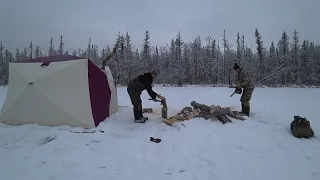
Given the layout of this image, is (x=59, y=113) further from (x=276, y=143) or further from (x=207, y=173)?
(x=276, y=143)

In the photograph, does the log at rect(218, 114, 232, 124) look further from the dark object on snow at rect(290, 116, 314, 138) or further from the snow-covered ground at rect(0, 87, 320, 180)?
the dark object on snow at rect(290, 116, 314, 138)

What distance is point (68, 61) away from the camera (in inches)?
263

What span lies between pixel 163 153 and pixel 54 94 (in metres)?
3.60

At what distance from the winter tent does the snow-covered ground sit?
13.6 inches

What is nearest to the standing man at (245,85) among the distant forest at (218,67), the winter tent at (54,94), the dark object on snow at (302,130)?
the dark object on snow at (302,130)

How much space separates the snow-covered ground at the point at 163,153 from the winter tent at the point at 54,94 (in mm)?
345

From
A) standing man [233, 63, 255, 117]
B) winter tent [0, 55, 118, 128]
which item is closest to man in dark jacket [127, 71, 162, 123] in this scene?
winter tent [0, 55, 118, 128]

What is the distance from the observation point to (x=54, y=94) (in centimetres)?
625

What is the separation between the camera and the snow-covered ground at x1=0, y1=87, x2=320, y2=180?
3680 millimetres

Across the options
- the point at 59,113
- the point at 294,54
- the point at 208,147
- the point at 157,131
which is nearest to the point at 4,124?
the point at 59,113

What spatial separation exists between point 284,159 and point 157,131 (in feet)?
9.46

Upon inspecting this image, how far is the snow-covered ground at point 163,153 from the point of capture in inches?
145

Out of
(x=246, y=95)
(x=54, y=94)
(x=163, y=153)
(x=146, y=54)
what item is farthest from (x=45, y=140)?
(x=146, y=54)

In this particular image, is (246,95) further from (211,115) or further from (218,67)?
(218,67)
